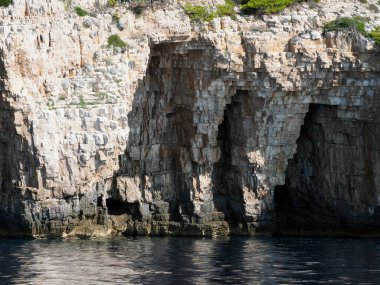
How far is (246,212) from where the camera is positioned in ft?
185

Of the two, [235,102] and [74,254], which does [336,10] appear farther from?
[74,254]

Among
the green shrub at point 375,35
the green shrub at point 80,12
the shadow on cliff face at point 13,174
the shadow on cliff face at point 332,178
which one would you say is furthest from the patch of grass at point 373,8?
the shadow on cliff face at point 13,174

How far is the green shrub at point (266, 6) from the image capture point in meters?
55.0

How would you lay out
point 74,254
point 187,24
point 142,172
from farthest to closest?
point 142,172, point 187,24, point 74,254

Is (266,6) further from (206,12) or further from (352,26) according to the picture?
(352,26)

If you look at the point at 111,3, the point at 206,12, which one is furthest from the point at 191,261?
the point at 111,3

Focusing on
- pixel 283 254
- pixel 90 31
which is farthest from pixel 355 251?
pixel 90 31

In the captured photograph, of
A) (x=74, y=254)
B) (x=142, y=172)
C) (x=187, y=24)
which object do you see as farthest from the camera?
(x=142, y=172)

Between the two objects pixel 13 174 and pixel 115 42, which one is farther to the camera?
pixel 13 174

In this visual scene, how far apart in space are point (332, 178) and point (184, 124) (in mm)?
8021

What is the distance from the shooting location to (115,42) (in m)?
53.0

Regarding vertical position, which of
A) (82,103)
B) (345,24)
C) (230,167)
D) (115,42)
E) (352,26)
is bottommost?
(230,167)

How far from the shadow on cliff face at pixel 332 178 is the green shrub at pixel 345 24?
4.00 metres

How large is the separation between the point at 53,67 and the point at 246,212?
1250 cm
